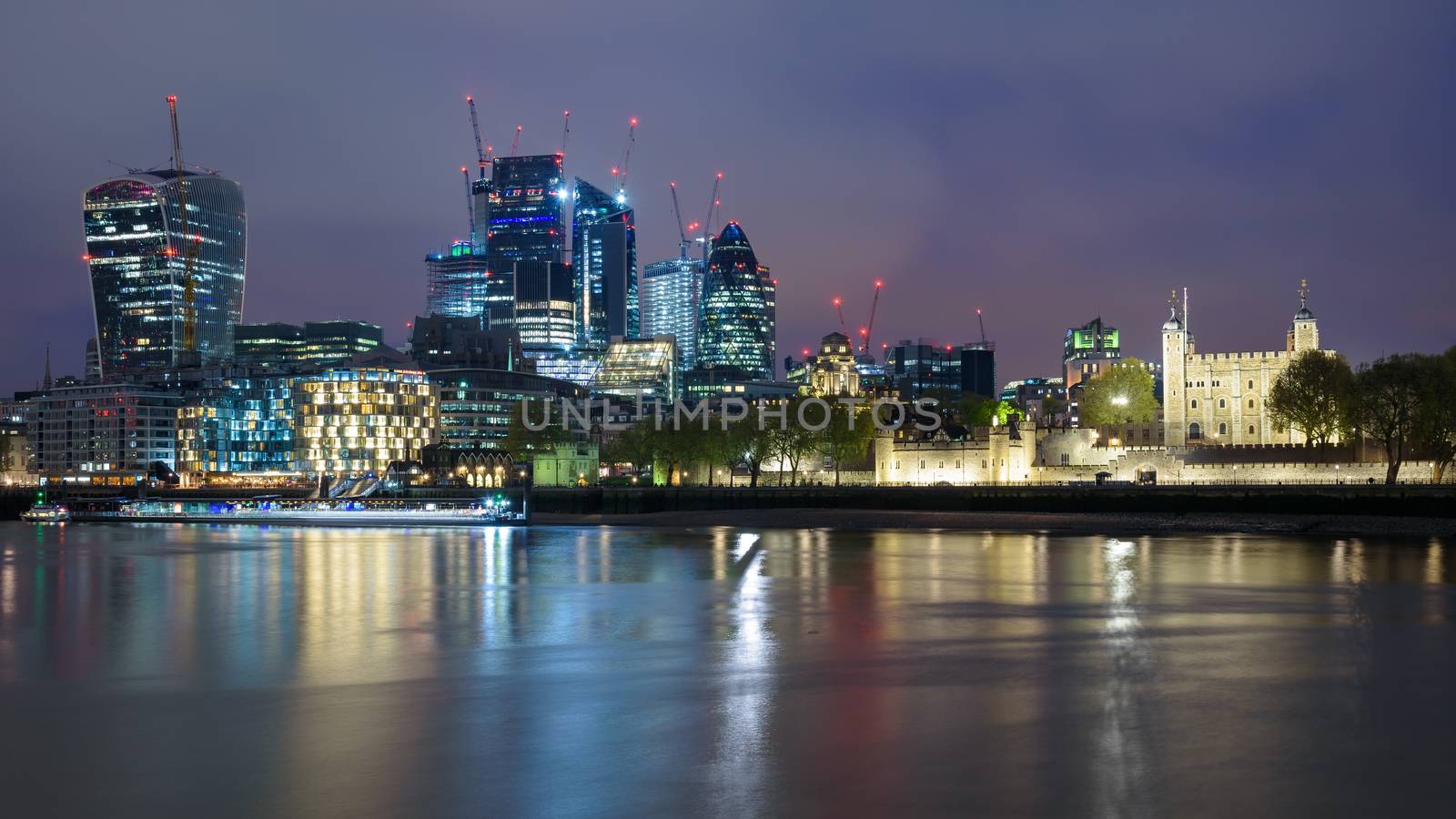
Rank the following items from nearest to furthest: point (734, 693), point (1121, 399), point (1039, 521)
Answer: point (734, 693) → point (1039, 521) → point (1121, 399)

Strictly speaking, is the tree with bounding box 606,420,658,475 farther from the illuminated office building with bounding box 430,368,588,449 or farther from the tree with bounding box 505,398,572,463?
the illuminated office building with bounding box 430,368,588,449

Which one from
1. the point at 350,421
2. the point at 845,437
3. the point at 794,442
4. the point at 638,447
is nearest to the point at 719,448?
the point at 794,442

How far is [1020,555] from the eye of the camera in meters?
53.5

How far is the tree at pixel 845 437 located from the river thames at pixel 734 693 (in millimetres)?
60991

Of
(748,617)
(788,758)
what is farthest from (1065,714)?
(748,617)

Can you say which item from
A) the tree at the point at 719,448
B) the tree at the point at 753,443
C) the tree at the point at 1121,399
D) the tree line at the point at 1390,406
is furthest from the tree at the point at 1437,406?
the tree at the point at 719,448

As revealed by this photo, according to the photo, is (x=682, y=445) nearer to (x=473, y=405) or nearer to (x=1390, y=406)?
(x=1390, y=406)

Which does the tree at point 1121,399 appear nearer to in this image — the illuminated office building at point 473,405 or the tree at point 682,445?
the tree at point 682,445

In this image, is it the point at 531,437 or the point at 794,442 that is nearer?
the point at 794,442

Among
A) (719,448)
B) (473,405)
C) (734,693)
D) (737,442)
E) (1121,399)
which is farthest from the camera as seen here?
(473,405)

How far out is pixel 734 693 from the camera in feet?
74.6

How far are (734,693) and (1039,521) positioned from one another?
57.4m

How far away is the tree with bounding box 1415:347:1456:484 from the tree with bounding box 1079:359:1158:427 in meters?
36.5

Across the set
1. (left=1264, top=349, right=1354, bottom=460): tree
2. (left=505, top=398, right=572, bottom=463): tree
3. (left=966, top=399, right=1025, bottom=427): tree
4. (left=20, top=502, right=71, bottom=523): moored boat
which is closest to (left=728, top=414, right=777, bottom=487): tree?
(left=505, top=398, right=572, bottom=463): tree
